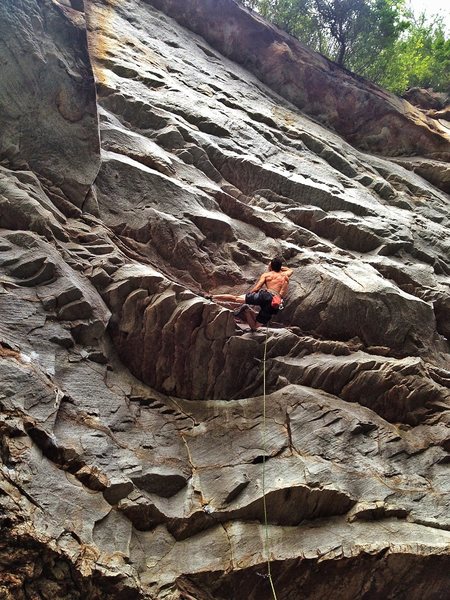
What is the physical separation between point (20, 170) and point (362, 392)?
10220 millimetres

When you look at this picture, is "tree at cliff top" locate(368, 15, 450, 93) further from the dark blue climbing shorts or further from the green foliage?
the dark blue climbing shorts

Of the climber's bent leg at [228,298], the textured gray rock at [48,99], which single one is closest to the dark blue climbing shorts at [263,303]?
the climber's bent leg at [228,298]

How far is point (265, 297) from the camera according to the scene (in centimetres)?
1211

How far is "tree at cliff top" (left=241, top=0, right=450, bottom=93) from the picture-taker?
29.4m

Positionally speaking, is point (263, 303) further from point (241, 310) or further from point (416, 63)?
point (416, 63)

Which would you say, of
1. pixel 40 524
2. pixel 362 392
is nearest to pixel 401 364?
pixel 362 392

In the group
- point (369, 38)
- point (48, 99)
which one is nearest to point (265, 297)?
point (48, 99)

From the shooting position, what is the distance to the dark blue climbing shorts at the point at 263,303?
12078mm

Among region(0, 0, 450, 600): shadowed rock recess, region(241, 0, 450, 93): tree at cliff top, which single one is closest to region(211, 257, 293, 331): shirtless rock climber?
region(0, 0, 450, 600): shadowed rock recess

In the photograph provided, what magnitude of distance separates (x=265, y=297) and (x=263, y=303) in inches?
6.5

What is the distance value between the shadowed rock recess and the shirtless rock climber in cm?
63

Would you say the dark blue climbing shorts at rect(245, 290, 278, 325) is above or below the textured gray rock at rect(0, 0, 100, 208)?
below

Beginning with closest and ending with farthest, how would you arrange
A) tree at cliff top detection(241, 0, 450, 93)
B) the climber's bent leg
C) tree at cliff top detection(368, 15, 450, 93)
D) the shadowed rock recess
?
the shadowed rock recess, the climber's bent leg, tree at cliff top detection(241, 0, 450, 93), tree at cliff top detection(368, 15, 450, 93)

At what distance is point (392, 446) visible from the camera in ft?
35.2
